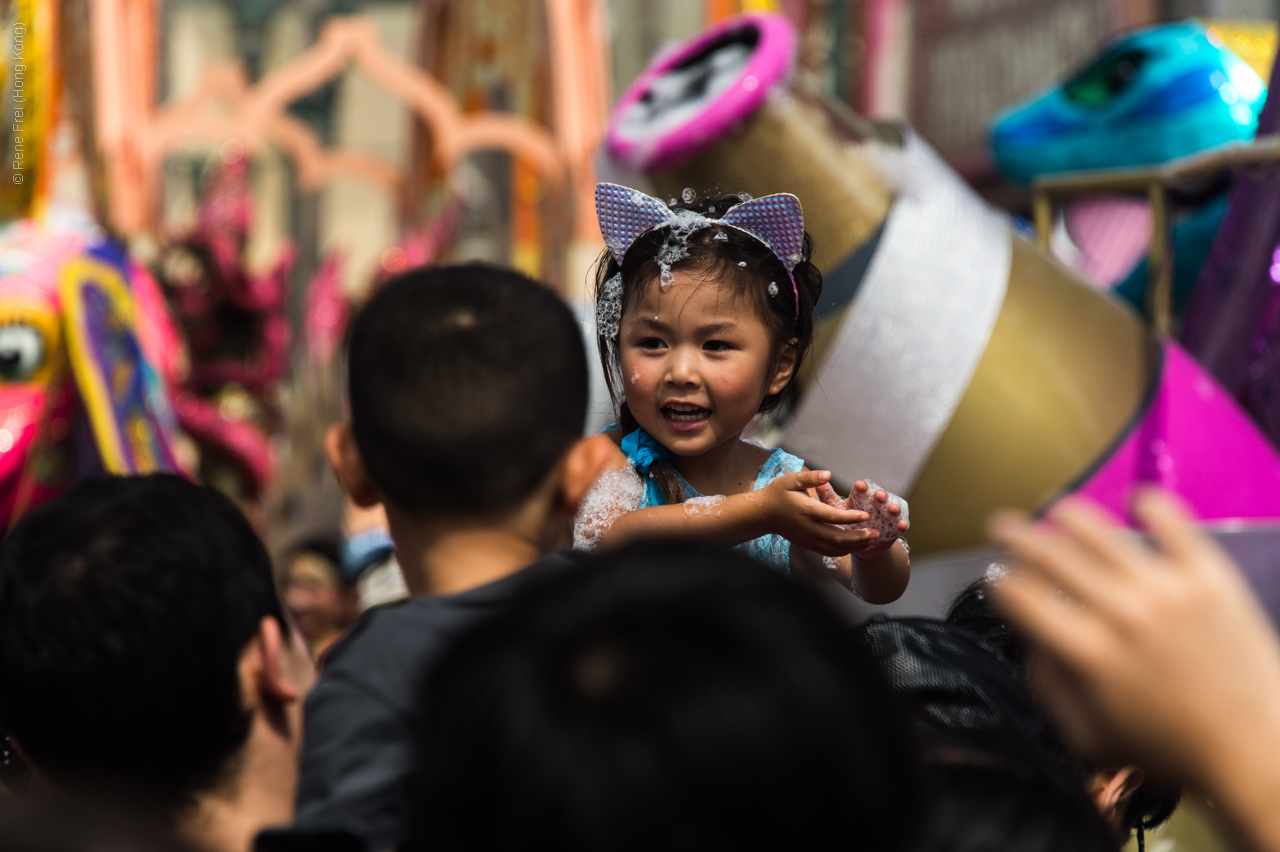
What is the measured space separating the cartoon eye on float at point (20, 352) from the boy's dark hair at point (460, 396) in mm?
1985

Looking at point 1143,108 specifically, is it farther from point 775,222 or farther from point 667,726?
point 667,726

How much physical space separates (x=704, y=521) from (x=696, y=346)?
0.18 m

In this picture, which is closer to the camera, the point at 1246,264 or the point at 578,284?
the point at 1246,264

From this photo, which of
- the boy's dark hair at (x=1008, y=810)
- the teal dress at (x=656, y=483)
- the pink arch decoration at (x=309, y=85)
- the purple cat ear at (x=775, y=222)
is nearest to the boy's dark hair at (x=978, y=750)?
the boy's dark hair at (x=1008, y=810)

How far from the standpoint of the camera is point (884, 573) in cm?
110

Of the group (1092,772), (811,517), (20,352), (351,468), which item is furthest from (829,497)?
(20,352)

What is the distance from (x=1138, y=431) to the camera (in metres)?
1.99

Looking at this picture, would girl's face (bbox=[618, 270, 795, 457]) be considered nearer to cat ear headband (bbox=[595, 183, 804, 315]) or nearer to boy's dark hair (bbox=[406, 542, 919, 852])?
cat ear headband (bbox=[595, 183, 804, 315])

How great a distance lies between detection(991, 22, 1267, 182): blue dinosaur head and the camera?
9.28ft

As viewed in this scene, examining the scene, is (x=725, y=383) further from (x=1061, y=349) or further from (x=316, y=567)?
(x=316, y=567)

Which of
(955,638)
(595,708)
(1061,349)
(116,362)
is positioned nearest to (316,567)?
(116,362)

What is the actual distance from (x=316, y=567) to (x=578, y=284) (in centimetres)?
121

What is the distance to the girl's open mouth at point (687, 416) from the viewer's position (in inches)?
46.1

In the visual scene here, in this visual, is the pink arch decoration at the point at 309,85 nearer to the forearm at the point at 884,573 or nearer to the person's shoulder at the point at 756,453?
the person's shoulder at the point at 756,453
